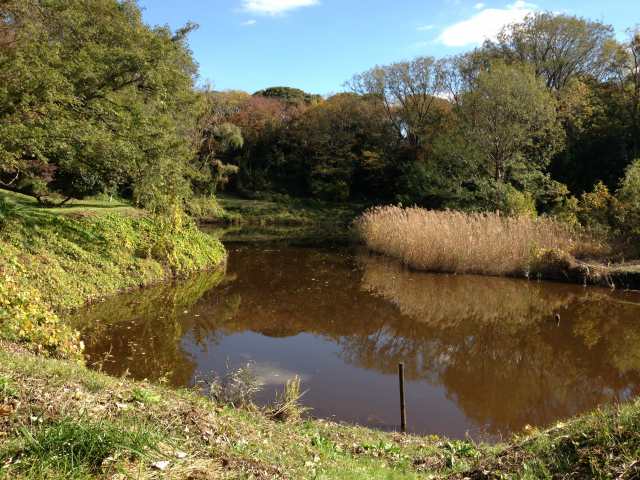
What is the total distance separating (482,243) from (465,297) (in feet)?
9.94

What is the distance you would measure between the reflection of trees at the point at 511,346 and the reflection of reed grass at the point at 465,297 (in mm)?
27

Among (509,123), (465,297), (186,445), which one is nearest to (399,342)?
(465,297)

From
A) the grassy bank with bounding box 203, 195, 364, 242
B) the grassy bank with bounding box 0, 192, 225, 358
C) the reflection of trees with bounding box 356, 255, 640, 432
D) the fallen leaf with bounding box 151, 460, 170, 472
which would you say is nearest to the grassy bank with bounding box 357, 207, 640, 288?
the reflection of trees with bounding box 356, 255, 640, 432

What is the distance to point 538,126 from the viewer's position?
23469 mm

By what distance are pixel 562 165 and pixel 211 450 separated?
29.5m

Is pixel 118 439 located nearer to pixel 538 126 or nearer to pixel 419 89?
pixel 538 126

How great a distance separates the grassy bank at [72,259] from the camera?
641 cm

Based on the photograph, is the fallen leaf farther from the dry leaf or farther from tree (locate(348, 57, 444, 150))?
tree (locate(348, 57, 444, 150))

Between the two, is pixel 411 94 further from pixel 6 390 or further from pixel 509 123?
pixel 6 390

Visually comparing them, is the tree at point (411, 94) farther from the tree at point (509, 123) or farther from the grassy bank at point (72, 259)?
the grassy bank at point (72, 259)

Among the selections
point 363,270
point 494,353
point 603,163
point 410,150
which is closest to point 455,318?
point 494,353

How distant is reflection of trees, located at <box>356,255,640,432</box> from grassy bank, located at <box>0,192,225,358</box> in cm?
533

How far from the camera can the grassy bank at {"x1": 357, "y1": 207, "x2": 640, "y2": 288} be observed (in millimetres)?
15414

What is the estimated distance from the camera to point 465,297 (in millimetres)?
13969
